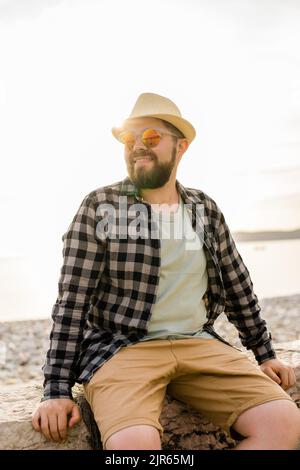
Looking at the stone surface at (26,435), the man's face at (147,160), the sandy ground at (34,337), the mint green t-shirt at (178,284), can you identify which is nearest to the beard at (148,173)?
the man's face at (147,160)

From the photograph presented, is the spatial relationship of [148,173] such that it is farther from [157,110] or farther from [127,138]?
[157,110]

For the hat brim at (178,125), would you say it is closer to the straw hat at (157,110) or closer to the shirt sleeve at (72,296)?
the straw hat at (157,110)

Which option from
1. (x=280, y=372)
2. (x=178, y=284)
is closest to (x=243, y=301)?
(x=280, y=372)

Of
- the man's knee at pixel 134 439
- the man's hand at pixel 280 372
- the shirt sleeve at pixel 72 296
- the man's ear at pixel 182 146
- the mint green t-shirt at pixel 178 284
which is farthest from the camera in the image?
the man's ear at pixel 182 146

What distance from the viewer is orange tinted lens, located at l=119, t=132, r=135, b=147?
9.44 ft

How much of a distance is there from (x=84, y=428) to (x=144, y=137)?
1468 mm

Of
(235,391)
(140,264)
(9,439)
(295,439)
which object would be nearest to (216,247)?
(140,264)

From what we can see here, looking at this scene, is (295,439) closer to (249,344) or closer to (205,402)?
(205,402)

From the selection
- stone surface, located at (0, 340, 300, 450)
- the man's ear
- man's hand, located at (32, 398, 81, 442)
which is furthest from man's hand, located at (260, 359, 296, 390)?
the man's ear

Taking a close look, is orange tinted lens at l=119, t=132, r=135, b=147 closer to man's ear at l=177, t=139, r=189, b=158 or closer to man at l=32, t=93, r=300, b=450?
man at l=32, t=93, r=300, b=450

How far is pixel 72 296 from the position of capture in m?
2.61

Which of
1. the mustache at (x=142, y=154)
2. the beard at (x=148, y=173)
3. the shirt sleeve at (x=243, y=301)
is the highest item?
the mustache at (x=142, y=154)

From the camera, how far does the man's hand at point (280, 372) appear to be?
2980 mm

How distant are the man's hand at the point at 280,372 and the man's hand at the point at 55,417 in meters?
1.12
